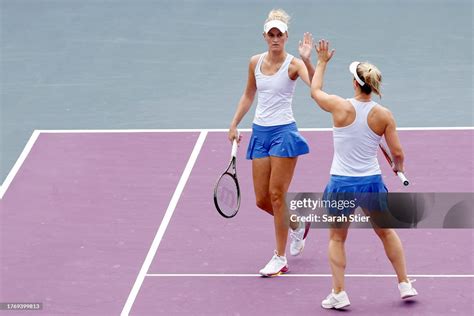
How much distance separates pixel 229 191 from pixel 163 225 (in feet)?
4.38

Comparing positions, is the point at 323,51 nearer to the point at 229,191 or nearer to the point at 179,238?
the point at 229,191

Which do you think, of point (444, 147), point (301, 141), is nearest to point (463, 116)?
point (444, 147)

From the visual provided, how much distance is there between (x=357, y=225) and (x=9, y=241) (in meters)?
3.26

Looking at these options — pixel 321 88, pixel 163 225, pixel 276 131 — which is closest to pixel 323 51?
pixel 321 88

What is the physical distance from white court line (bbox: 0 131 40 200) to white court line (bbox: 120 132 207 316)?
1787mm

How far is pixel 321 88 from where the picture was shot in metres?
10.2

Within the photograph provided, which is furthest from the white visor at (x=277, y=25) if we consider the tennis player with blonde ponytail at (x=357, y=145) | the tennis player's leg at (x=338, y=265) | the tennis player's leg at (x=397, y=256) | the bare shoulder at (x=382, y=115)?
the tennis player's leg at (x=397, y=256)

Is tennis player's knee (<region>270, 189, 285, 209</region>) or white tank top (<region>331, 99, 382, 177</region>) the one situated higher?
white tank top (<region>331, 99, 382, 177</region>)

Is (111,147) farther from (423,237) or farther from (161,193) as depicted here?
(423,237)

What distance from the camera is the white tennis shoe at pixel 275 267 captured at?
11.2m

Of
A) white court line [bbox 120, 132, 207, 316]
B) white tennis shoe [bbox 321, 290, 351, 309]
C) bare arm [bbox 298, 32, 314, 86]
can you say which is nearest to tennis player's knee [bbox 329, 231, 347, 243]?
white tennis shoe [bbox 321, 290, 351, 309]

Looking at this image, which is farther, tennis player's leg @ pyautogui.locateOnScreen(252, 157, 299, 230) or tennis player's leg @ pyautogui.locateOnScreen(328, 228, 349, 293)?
tennis player's leg @ pyautogui.locateOnScreen(252, 157, 299, 230)

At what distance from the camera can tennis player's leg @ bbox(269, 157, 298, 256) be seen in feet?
36.2

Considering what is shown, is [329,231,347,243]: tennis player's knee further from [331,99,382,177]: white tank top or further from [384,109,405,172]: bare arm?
[384,109,405,172]: bare arm
